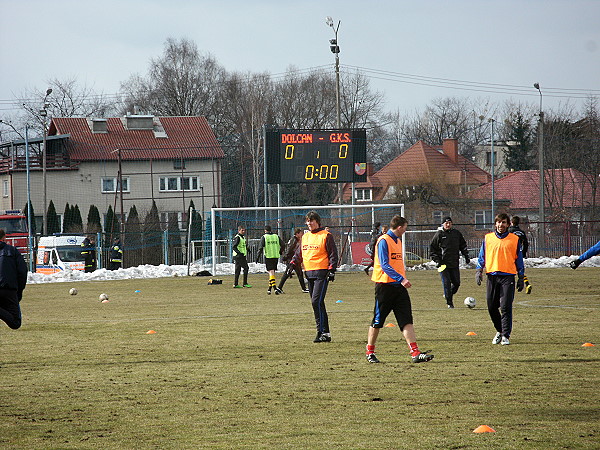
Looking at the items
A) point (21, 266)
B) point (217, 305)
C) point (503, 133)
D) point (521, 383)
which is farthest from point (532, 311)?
point (503, 133)

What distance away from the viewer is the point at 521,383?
30.3 feet

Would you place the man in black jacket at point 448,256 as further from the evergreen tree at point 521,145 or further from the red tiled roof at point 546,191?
the evergreen tree at point 521,145

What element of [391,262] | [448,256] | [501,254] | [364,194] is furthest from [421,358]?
[364,194]

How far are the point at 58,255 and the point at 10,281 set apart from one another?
30131 millimetres

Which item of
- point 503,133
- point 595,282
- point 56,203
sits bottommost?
point 595,282

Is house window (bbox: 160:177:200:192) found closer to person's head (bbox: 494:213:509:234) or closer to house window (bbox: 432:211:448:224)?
house window (bbox: 432:211:448:224)

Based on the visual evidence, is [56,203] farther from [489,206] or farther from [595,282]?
[595,282]

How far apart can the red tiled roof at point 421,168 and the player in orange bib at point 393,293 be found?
5396cm

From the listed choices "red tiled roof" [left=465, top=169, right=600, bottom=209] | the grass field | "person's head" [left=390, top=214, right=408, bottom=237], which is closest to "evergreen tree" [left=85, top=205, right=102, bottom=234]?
"red tiled roof" [left=465, top=169, right=600, bottom=209]

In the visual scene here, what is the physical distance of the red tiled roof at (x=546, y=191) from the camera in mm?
60312

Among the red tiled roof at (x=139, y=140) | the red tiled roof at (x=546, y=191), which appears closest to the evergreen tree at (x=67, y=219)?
the red tiled roof at (x=139, y=140)

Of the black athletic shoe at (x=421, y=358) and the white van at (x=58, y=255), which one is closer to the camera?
the black athletic shoe at (x=421, y=358)

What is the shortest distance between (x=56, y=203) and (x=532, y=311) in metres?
45.5

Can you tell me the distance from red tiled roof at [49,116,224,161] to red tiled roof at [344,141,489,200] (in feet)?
39.6
